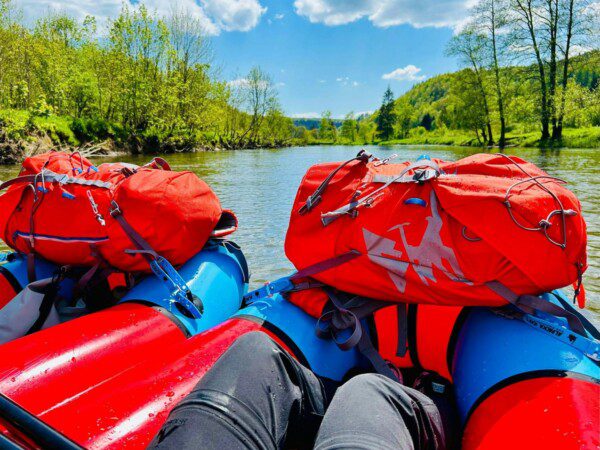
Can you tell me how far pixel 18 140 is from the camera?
15.5 meters

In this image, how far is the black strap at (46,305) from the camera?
2.31 meters

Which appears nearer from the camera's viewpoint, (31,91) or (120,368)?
(120,368)

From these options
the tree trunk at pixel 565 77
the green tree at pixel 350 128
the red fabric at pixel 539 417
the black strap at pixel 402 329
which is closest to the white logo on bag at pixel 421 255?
the black strap at pixel 402 329

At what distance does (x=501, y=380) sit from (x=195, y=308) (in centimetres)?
161

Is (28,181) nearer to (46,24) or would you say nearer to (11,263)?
(11,263)

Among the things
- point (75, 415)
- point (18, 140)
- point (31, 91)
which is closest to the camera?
point (75, 415)

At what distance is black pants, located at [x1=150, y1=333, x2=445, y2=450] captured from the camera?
97cm

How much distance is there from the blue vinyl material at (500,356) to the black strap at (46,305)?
2.33m

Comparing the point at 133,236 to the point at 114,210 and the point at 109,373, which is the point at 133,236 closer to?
the point at 114,210

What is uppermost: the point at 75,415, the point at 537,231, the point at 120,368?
the point at 537,231

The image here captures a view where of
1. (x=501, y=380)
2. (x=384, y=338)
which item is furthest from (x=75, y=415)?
(x=501, y=380)

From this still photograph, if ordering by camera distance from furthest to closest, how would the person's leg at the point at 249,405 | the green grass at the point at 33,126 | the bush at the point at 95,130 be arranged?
the bush at the point at 95,130 → the green grass at the point at 33,126 → the person's leg at the point at 249,405

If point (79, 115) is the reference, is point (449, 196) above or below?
below

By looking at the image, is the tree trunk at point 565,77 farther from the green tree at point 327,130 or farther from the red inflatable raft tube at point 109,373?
the green tree at point 327,130
